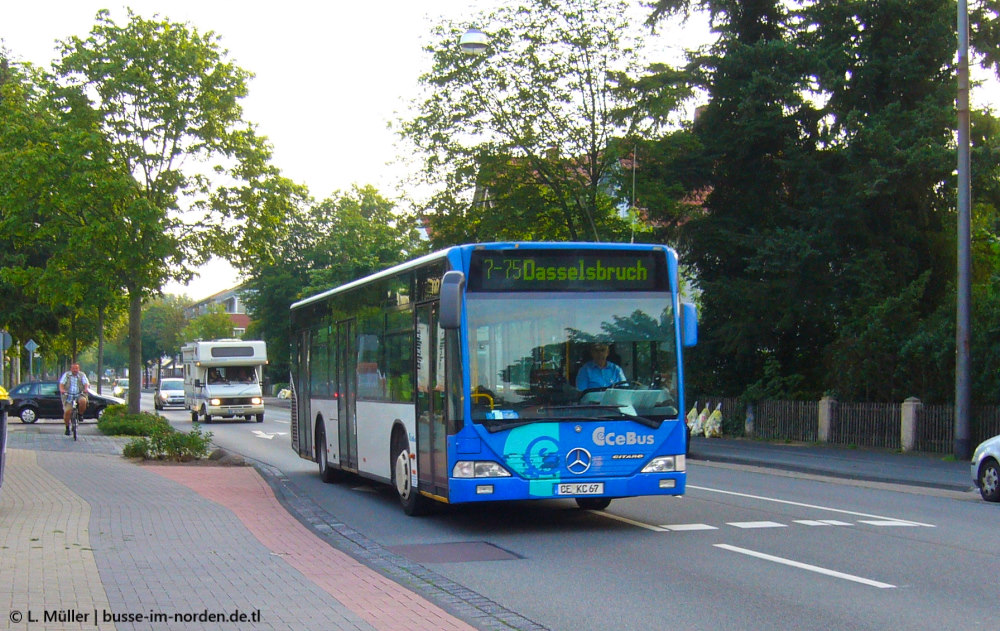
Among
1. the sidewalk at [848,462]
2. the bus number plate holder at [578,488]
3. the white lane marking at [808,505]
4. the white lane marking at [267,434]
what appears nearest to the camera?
the bus number plate holder at [578,488]

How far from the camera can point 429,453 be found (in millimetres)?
12062

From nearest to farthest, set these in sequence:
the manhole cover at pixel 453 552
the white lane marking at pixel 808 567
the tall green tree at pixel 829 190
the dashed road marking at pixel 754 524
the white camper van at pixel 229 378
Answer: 1. the white lane marking at pixel 808 567
2. the manhole cover at pixel 453 552
3. the dashed road marking at pixel 754 524
4. the tall green tree at pixel 829 190
5. the white camper van at pixel 229 378

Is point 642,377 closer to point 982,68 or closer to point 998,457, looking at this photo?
point 998,457

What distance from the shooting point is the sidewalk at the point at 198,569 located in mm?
6977

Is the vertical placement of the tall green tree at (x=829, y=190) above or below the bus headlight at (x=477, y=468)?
above

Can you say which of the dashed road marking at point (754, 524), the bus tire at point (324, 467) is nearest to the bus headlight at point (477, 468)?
the dashed road marking at point (754, 524)

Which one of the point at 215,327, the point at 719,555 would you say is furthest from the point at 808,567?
the point at 215,327

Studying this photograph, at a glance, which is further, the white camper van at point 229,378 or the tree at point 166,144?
the white camper van at point 229,378

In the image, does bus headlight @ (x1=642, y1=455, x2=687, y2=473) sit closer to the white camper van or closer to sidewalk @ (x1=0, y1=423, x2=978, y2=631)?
sidewalk @ (x1=0, y1=423, x2=978, y2=631)

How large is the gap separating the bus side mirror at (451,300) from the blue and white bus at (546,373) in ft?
0.04

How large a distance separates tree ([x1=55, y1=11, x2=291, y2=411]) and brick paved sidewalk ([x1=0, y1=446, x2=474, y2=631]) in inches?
564

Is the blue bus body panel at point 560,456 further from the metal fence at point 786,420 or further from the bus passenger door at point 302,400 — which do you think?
the metal fence at point 786,420

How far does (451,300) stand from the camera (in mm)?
10586

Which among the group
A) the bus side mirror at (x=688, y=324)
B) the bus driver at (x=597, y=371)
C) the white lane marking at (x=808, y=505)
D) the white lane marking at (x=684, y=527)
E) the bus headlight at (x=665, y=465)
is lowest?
the white lane marking at (x=808, y=505)
